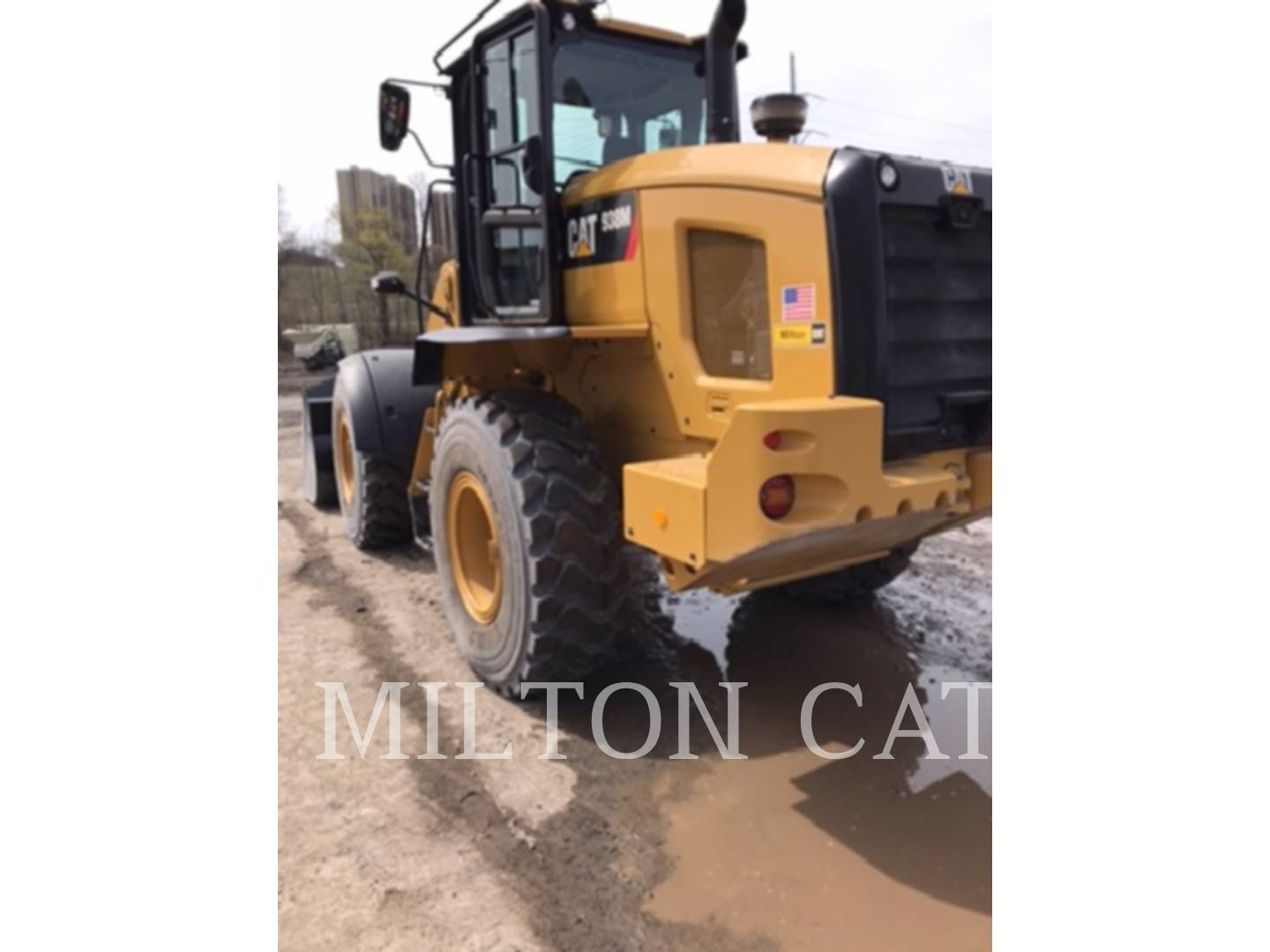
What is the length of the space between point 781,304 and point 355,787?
88.0 inches

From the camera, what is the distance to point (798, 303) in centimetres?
296

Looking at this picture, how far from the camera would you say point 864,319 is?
2.89 meters

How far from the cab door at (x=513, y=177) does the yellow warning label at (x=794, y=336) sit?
4.07ft

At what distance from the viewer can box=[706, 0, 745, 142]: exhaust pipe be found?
3959mm

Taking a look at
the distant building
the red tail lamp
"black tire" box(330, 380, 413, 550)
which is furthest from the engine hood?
"black tire" box(330, 380, 413, 550)

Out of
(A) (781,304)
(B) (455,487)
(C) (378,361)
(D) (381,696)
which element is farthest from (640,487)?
(C) (378,361)

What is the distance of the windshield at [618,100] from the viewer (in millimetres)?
3906

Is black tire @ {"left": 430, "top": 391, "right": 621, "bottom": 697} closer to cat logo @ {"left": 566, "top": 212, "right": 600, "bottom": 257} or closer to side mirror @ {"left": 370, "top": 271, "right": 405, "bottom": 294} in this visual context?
cat logo @ {"left": 566, "top": 212, "right": 600, "bottom": 257}

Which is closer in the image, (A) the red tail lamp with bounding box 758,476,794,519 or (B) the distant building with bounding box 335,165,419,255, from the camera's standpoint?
(A) the red tail lamp with bounding box 758,476,794,519

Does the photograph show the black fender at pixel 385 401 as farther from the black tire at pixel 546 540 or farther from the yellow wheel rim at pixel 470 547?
the black tire at pixel 546 540

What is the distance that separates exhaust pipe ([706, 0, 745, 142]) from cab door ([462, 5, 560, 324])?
77cm

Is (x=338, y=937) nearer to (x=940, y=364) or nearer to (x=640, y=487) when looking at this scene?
(x=640, y=487)

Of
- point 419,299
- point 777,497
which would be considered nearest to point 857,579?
point 777,497

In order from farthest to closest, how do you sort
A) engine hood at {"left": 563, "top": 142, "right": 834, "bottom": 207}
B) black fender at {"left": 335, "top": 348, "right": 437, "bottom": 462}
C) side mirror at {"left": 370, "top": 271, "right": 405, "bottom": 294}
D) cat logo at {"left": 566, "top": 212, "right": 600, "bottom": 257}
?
black fender at {"left": 335, "top": 348, "right": 437, "bottom": 462}, side mirror at {"left": 370, "top": 271, "right": 405, "bottom": 294}, cat logo at {"left": 566, "top": 212, "right": 600, "bottom": 257}, engine hood at {"left": 563, "top": 142, "right": 834, "bottom": 207}
